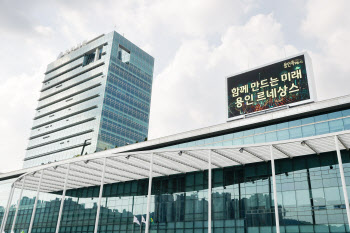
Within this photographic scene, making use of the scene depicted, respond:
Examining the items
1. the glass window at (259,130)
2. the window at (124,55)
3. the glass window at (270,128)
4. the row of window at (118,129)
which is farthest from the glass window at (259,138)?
the window at (124,55)

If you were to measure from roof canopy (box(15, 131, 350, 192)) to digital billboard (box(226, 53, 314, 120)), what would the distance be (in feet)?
28.6

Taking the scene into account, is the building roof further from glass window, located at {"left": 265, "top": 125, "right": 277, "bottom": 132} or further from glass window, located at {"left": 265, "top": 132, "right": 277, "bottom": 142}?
glass window, located at {"left": 265, "top": 132, "right": 277, "bottom": 142}

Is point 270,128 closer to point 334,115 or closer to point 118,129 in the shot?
point 334,115

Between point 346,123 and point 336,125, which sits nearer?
point 346,123

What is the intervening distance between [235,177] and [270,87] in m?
12.2

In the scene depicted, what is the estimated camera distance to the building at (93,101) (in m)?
121

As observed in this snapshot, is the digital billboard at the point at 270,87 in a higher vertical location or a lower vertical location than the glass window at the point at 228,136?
higher

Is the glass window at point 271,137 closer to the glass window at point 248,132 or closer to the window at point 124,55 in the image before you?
the glass window at point 248,132

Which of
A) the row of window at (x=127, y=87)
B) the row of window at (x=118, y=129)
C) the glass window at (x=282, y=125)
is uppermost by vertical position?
the row of window at (x=127, y=87)

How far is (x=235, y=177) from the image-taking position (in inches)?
1400

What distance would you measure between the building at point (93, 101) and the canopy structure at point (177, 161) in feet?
244

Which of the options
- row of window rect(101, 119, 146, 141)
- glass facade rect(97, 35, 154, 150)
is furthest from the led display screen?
row of window rect(101, 119, 146, 141)

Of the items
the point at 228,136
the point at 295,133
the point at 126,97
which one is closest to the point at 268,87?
the point at 295,133

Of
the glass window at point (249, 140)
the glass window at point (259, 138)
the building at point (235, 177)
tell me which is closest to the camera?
the building at point (235, 177)
